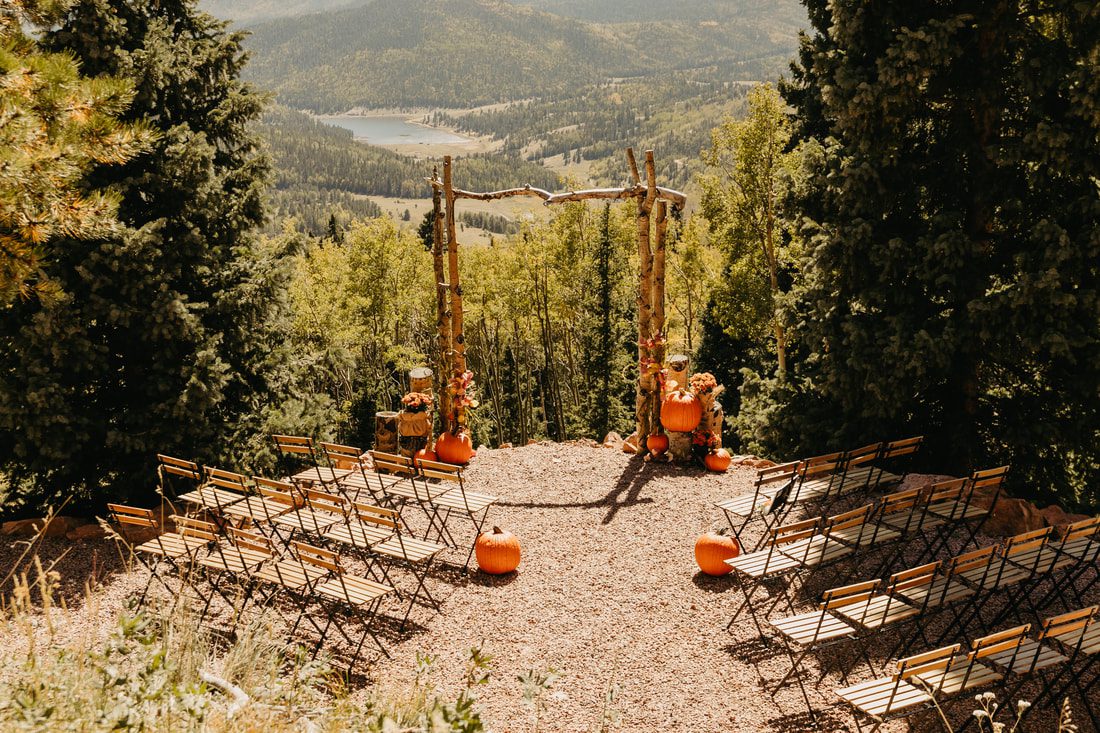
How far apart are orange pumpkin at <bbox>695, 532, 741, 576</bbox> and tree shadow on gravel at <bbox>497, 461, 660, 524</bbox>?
1.79 metres

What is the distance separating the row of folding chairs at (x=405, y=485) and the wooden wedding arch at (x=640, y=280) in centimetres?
191

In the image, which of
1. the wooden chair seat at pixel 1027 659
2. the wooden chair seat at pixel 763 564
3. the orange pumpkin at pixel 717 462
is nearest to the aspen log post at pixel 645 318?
the orange pumpkin at pixel 717 462

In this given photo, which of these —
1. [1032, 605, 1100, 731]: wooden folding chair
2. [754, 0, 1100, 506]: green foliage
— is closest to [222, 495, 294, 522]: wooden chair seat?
[754, 0, 1100, 506]: green foliage

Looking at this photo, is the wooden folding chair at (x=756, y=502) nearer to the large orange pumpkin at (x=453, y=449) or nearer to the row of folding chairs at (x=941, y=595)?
the row of folding chairs at (x=941, y=595)

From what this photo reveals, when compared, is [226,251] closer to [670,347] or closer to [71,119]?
[71,119]

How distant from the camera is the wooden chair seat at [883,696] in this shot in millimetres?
4918

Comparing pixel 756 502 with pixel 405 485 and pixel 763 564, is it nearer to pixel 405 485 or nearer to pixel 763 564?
pixel 763 564

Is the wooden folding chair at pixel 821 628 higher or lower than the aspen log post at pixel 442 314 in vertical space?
lower

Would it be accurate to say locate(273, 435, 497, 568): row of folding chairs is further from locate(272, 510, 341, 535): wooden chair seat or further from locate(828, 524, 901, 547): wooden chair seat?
locate(828, 524, 901, 547): wooden chair seat

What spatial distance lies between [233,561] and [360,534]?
4.36 ft

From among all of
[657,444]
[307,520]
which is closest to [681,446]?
[657,444]

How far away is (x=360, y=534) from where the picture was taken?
25.6ft

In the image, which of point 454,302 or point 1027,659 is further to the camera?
point 454,302

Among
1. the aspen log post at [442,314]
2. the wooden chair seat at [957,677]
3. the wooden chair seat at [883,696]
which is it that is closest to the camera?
the wooden chair seat at [883,696]
